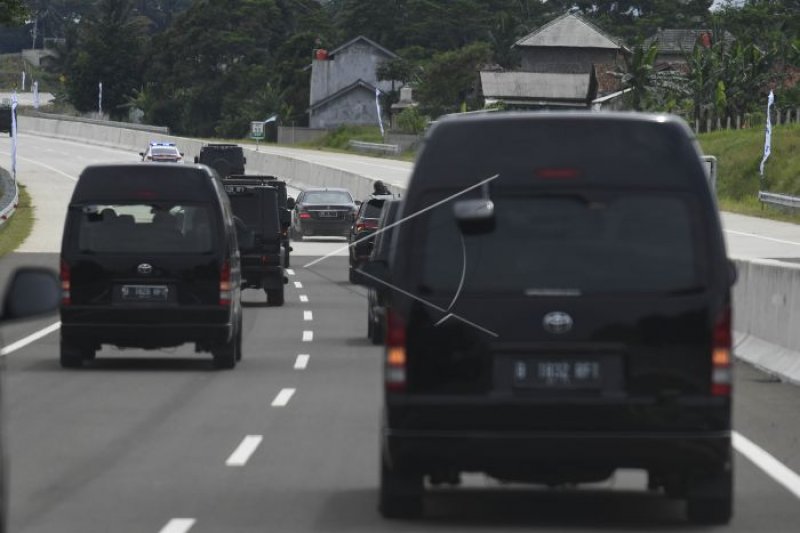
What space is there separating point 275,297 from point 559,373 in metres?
23.1

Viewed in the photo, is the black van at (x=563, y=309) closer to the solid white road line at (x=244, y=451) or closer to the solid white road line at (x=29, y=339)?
the solid white road line at (x=244, y=451)

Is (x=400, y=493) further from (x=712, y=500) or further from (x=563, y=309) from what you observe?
(x=712, y=500)

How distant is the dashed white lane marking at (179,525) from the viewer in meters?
10.1

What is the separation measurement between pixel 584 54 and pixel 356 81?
18260mm

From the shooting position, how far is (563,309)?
9.69 metres

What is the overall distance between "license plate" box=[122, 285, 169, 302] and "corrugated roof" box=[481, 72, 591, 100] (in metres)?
115

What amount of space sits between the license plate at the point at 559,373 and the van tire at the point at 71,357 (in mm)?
11620

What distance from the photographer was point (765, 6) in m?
146

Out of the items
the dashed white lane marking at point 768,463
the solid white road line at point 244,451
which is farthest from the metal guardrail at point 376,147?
the solid white road line at point 244,451

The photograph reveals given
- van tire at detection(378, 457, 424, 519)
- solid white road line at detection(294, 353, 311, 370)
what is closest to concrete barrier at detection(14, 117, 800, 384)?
solid white road line at detection(294, 353, 311, 370)

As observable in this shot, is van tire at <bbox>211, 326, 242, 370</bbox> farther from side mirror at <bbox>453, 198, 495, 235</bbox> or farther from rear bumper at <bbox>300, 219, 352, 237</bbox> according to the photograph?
rear bumper at <bbox>300, 219, 352, 237</bbox>

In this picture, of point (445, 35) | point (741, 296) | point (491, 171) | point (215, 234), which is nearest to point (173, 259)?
point (215, 234)

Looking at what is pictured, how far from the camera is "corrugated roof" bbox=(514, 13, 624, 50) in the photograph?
149 m

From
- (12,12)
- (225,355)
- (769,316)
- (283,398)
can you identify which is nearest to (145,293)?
(225,355)
